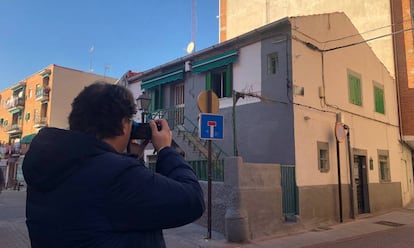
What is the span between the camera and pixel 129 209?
4.27ft

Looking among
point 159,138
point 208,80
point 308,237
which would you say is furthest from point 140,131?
point 208,80

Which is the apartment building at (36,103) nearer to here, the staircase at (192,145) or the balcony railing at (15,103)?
the balcony railing at (15,103)

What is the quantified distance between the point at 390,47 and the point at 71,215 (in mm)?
19218

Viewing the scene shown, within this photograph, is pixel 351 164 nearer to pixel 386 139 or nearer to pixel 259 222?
pixel 386 139

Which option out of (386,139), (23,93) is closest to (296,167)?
(386,139)

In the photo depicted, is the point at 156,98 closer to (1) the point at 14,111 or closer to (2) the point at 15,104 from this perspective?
(2) the point at 15,104

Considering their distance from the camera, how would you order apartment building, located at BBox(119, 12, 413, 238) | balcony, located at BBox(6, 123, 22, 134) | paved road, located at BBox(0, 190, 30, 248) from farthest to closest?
balcony, located at BBox(6, 123, 22, 134) → apartment building, located at BBox(119, 12, 413, 238) → paved road, located at BBox(0, 190, 30, 248)

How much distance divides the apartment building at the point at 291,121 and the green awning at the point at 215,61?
4cm

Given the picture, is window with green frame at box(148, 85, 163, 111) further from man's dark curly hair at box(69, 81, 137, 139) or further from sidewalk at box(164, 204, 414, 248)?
man's dark curly hair at box(69, 81, 137, 139)

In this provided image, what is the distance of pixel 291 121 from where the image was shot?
10.8 m

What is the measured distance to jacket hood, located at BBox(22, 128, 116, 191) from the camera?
1.33m

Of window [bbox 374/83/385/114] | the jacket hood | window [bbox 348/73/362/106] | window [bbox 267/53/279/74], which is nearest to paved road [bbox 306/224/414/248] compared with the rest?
window [bbox 348/73/362/106]

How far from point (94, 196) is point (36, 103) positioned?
3877 centimetres

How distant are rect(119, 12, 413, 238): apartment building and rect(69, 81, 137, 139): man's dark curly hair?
7.37m
